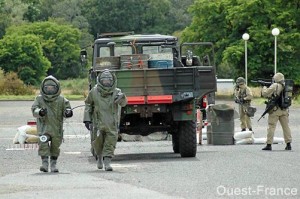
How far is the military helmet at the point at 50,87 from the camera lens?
17.5m

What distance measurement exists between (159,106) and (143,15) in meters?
130

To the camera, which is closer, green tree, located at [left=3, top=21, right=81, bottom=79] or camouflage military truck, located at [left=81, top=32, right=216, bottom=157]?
camouflage military truck, located at [left=81, top=32, right=216, bottom=157]

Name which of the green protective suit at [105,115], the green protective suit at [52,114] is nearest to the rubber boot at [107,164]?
the green protective suit at [105,115]

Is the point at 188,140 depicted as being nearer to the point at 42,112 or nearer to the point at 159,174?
the point at 159,174

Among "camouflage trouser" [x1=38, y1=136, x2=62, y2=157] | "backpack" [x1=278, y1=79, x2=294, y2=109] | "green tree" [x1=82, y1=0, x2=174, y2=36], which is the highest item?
"green tree" [x1=82, y1=0, x2=174, y2=36]

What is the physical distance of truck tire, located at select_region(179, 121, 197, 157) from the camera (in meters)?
20.6

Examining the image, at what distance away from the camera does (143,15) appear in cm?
14988

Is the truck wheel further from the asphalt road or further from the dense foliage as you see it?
the dense foliage

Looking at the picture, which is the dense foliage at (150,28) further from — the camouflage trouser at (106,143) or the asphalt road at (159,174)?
the camouflage trouser at (106,143)

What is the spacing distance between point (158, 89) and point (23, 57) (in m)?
86.3

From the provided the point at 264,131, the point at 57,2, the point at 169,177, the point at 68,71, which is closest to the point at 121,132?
the point at 169,177

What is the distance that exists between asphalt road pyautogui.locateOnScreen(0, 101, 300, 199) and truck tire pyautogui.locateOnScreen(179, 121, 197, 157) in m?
0.26

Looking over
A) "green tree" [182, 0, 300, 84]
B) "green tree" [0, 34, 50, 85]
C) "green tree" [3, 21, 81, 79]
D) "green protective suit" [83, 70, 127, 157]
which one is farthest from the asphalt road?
"green tree" [3, 21, 81, 79]

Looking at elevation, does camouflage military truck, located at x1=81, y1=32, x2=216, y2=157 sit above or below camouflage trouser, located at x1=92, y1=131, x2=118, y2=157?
above
